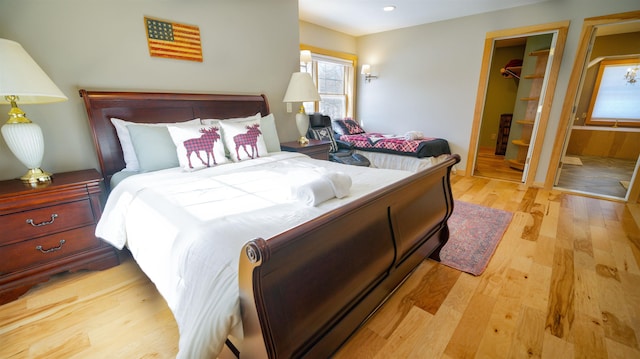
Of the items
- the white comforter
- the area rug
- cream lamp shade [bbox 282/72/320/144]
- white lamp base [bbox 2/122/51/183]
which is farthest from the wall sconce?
white lamp base [bbox 2/122/51/183]

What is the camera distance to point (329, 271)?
1.02 metres

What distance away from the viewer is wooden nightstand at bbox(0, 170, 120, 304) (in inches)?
61.8

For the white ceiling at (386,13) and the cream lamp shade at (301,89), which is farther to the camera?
the white ceiling at (386,13)

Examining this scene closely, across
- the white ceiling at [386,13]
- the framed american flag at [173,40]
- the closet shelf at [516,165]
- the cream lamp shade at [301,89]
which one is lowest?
the closet shelf at [516,165]

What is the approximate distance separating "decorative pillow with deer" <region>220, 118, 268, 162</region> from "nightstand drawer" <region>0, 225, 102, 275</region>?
113 cm

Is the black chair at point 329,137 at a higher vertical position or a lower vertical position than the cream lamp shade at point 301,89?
lower

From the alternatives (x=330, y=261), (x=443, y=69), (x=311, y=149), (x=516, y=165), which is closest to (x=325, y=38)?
(x=443, y=69)

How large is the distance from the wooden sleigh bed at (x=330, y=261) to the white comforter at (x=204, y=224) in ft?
0.29

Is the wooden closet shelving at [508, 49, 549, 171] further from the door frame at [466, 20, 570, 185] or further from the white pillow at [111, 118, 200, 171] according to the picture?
the white pillow at [111, 118, 200, 171]

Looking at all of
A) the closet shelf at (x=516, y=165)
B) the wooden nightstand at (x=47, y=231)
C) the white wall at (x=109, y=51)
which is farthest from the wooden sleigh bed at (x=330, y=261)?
the closet shelf at (x=516, y=165)

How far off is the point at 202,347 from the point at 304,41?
14.2 feet

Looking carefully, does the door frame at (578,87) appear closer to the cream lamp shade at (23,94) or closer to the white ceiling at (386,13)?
the white ceiling at (386,13)

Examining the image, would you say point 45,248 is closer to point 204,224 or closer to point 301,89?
point 204,224

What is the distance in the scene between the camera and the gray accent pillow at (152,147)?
199 cm
